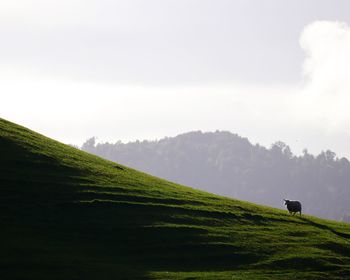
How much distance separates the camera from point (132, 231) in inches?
2333

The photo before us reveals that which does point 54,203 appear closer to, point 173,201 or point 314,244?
point 173,201

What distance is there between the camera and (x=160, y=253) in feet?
183

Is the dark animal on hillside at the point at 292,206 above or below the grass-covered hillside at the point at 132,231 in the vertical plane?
above

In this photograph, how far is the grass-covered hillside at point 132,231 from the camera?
51031mm

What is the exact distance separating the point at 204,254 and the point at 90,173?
2172cm

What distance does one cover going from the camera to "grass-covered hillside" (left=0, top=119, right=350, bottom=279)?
51.0 meters

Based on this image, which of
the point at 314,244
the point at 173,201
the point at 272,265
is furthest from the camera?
the point at 173,201

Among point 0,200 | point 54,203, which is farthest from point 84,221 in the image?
point 0,200

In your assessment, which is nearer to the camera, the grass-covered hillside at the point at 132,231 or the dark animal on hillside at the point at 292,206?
the grass-covered hillside at the point at 132,231

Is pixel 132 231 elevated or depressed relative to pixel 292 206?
depressed

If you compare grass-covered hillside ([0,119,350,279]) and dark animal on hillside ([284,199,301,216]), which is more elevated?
dark animal on hillside ([284,199,301,216])

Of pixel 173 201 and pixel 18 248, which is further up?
pixel 173 201

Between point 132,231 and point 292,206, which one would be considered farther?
point 292,206

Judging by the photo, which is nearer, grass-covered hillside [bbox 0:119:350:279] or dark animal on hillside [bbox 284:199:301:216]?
grass-covered hillside [bbox 0:119:350:279]
